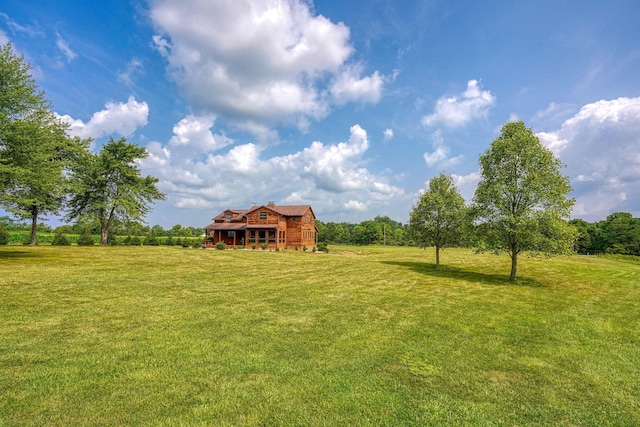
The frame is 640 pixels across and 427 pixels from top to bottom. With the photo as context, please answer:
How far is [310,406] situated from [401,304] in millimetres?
7606

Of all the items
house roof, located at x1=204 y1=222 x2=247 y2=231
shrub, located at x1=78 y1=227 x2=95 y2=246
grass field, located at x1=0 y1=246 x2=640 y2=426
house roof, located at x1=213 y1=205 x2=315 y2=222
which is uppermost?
house roof, located at x1=213 y1=205 x2=315 y2=222

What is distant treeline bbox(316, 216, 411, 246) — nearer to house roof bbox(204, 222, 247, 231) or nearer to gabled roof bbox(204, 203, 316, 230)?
gabled roof bbox(204, 203, 316, 230)

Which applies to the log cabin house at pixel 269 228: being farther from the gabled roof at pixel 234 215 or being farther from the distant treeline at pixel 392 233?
the distant treeline at pixel 392 233

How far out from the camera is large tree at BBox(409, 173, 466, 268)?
2358 centimetres

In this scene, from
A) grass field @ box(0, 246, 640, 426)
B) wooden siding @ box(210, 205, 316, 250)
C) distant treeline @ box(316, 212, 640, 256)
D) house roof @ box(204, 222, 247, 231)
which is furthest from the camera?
distant treeline @ box(316, 212, 640, 256)

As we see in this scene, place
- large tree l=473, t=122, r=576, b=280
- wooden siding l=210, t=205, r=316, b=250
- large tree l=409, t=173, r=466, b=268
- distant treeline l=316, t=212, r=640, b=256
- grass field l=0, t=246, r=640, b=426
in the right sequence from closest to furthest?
grass field l=0, t=246, r=640, b=426
large tree l=473, t=122, r=576, b=280
large tree l=409, t=173, r=466, b=268
wooden siding l=210, t=205, r=316, b=250
distant treeline l=316, t=212, r=640, b=256

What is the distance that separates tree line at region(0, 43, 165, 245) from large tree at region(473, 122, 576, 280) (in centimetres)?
2834

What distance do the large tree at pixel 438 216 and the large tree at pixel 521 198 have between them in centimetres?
398

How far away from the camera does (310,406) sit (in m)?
4.48


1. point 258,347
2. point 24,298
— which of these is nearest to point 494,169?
point 258,347

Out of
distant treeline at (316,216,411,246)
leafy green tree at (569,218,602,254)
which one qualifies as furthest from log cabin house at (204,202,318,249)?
leafy green tree at (569,218,602,254)

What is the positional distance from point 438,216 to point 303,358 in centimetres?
2079

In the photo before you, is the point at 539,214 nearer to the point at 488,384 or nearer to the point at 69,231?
the point at 488,384

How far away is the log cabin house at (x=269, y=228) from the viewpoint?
1674 inches
